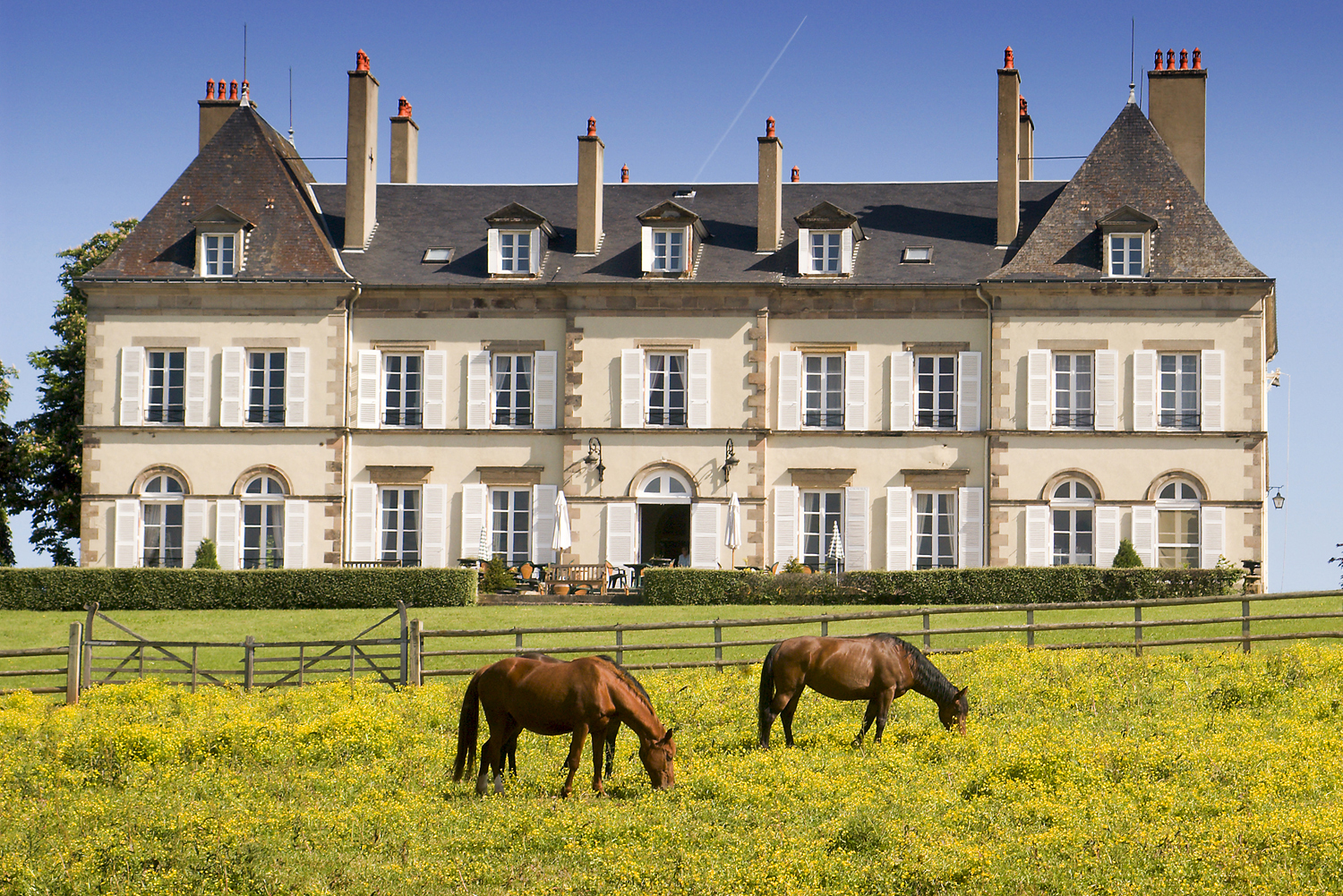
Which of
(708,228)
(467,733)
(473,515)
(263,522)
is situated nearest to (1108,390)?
(708,228)

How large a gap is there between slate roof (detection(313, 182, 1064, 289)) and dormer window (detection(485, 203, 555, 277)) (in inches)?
13.3

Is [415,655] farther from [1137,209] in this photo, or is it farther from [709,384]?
[1137,209]

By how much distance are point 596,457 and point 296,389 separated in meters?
A: 6.74

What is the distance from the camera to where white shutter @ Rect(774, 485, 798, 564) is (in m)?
29.7

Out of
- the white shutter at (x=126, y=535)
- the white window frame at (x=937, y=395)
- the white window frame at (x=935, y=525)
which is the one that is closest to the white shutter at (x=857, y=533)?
the white window frame at (x=935, y=525)

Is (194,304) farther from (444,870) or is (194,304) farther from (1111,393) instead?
(444,870)

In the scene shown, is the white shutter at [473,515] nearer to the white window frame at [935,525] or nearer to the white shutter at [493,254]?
the white shutter at [493,254]

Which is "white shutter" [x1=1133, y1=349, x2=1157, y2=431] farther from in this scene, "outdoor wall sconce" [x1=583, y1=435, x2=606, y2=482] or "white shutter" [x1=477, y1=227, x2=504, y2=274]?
"white shutter" [x1=477, y1=227, x2=504, y2=274]

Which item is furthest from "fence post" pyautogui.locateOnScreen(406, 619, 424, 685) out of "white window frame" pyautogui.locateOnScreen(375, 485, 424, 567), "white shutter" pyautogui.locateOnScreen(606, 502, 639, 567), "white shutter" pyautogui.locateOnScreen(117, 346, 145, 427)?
"white shutter" pyautogui.locateOnScreen(117, 346, 145, 427)

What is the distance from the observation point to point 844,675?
1195cm

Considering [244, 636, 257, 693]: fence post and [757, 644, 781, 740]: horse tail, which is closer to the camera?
[757, 644, 781, 740]: horse tail

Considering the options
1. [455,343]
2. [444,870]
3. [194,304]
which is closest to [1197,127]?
[455,343]

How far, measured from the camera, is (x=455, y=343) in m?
30.7

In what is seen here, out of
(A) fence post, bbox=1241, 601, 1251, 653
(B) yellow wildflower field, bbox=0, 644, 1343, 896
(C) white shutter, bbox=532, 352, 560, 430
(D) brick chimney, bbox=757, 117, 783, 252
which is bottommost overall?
(B) yellow wildflower field, bbox=0, 644, 1343, 896
